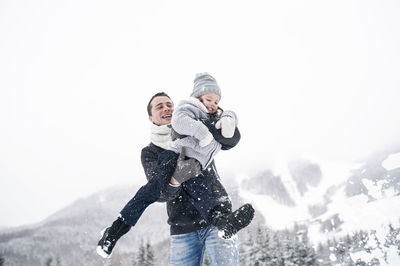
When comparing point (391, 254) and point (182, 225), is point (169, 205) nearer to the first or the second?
point (182, 225)

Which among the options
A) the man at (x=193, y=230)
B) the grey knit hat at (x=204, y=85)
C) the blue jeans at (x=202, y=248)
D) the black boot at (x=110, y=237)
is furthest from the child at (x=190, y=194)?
the grey knit hat at (x=204, y=85)

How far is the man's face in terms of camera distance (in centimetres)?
421

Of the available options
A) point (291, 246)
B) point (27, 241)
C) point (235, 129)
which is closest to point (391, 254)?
point (291, 246)

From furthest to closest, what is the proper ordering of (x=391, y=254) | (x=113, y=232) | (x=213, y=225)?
(x=391, y=254), (x=213, y=225), (x=113, y=232)

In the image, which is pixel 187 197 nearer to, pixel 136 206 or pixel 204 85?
pixel 136 206

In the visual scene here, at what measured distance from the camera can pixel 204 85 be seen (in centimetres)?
379

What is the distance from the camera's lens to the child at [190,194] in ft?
9.04

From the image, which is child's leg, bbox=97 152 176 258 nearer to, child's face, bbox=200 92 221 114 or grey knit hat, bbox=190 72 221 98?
child's face, bbox=200 92 221 114

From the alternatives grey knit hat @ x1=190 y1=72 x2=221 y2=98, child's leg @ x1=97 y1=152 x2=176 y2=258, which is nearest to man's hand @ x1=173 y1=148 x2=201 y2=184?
child's leg @ x1=97 y1=152 x2=176 y2=258

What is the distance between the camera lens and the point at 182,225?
10.7 ft

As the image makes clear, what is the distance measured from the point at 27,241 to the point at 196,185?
19126 centimetres

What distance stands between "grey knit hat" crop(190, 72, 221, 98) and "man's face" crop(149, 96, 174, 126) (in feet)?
1.91

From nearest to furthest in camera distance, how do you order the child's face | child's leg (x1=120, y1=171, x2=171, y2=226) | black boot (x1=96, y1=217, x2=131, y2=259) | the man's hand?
1. black boot (x1=96, y1=217, x2=131, y2=259)
2. child's leg (x1=120, y1=171, x2=171, y2=226)
3. the man's hand
4. the child's face

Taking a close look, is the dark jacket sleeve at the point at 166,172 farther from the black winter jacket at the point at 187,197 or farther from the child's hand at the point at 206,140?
the child's hand at the point at 206,140
